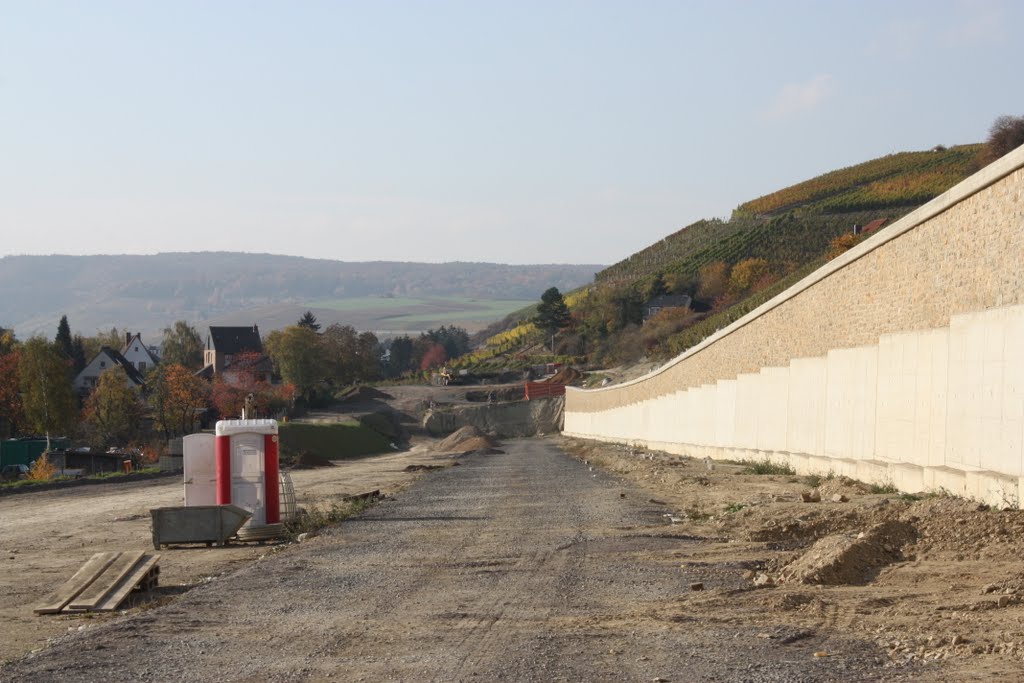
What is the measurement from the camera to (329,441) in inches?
2630

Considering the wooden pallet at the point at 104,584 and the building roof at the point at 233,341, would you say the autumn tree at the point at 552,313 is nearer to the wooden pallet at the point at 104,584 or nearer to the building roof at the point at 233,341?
the building roof at the point at 233,341

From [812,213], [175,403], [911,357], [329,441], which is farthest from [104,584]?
[812,213]

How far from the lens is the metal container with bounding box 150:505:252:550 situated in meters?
17.8

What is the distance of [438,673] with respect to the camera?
8.82 m

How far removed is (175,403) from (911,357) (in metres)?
68.1

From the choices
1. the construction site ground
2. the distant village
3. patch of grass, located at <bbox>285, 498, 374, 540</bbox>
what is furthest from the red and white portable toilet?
the distant village

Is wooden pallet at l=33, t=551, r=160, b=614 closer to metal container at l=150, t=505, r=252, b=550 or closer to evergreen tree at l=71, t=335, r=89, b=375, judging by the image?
metal container at l=150, t=505, r=252, b=550

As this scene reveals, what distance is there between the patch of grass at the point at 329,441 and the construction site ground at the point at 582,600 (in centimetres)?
3826

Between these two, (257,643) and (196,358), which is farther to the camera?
(196,358)

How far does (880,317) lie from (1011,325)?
19.8 feet

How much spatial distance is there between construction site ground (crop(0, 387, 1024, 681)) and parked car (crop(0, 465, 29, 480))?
3792cm

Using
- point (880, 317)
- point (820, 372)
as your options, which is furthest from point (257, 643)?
point (820, 372)

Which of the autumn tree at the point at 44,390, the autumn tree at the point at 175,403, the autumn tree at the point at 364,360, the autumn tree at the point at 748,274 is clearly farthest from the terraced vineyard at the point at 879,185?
the autumn tree at the point at 44,390

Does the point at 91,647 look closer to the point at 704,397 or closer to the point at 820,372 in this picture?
the point at 820,372
